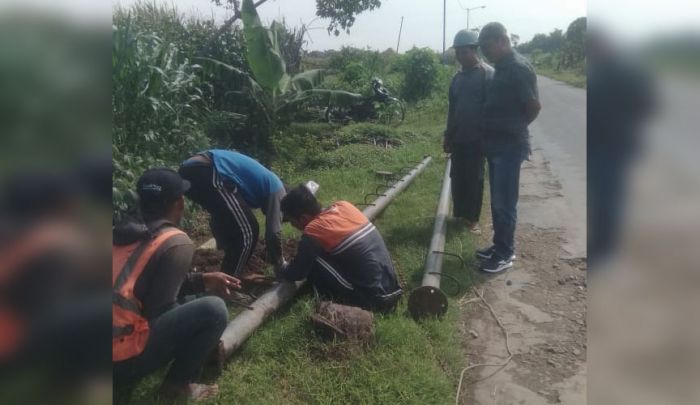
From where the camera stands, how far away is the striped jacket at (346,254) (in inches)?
152

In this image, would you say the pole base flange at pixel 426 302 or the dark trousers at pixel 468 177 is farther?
the dark trousers at pixel 468 177

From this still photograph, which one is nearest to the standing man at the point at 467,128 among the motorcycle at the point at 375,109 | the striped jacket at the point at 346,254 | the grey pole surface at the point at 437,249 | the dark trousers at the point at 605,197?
the grey pole surface at the point at 437,249

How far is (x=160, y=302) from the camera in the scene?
8.54 feet

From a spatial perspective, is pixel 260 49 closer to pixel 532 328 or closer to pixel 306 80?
pixel 306 80

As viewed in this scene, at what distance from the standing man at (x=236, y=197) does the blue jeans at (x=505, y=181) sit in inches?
73.4

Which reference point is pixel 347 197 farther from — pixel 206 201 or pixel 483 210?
pixel 206 201

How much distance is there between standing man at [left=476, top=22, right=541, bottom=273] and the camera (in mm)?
4691

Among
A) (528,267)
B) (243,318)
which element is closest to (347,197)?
(528,267)

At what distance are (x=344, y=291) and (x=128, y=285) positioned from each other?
1.79m

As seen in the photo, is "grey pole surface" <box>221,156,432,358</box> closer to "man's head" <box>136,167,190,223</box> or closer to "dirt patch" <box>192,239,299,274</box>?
"dirt patch" <box>192,239,299,274</box>

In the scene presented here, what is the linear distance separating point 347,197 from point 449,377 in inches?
173

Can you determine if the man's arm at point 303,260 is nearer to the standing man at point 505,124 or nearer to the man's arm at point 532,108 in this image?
the standing man at point 505,124

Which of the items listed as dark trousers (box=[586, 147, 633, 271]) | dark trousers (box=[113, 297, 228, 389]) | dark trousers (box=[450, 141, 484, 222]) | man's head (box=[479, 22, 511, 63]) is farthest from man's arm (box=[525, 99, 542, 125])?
dark trousers (box=[586, 147, 633, 271])

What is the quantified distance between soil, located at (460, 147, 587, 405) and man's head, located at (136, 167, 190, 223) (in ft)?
6.11
